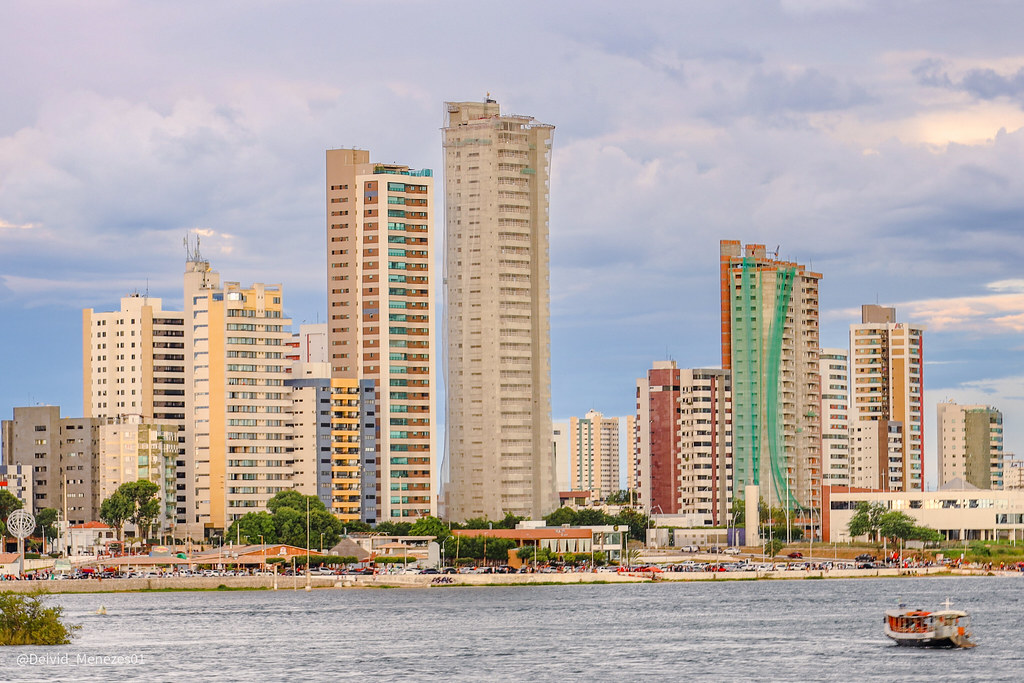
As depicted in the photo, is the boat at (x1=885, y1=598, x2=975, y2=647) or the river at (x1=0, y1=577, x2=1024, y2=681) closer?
the river at (x1=0, y1=577, x2=1024, y2=681)

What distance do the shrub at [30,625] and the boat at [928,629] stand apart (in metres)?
52.8

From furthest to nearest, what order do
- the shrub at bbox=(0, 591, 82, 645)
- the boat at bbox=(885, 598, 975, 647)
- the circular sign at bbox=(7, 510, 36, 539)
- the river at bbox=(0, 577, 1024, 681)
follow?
1. the circular sign at bbox=(7, 510, 36, 539)
2. the boat at bbox=(885, 598, 975, 647)
3. the shrub at bbox=(0, 591, 82, 645)
4. the river at bbox=(0, 577, 1024, 681)

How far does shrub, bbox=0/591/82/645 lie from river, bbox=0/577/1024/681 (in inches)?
47.9

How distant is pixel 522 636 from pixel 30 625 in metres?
36.8

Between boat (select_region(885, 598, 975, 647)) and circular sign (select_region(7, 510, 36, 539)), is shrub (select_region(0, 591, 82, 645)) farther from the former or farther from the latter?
circular sign (select_region(7, 510, 36, 539))

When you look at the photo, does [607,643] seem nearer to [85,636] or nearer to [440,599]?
[85,636]

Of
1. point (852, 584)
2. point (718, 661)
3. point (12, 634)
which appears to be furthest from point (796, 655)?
point (852, 584)

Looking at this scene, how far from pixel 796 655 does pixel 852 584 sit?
88746 mm

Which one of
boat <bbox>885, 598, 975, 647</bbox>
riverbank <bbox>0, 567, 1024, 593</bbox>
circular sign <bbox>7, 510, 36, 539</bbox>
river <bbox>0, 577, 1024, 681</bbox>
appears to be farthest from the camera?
circular sign <bbox>7, 510, 36, 539</bbox>

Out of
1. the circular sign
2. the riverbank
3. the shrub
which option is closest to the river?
the shrub

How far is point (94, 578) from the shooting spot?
182125 mm

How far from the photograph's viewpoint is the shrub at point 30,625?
100188 millimetres

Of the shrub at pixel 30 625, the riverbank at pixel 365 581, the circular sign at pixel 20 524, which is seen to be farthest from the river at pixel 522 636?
the circular sign at pixel 20 524

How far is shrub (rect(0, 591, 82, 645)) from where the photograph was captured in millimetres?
100188
